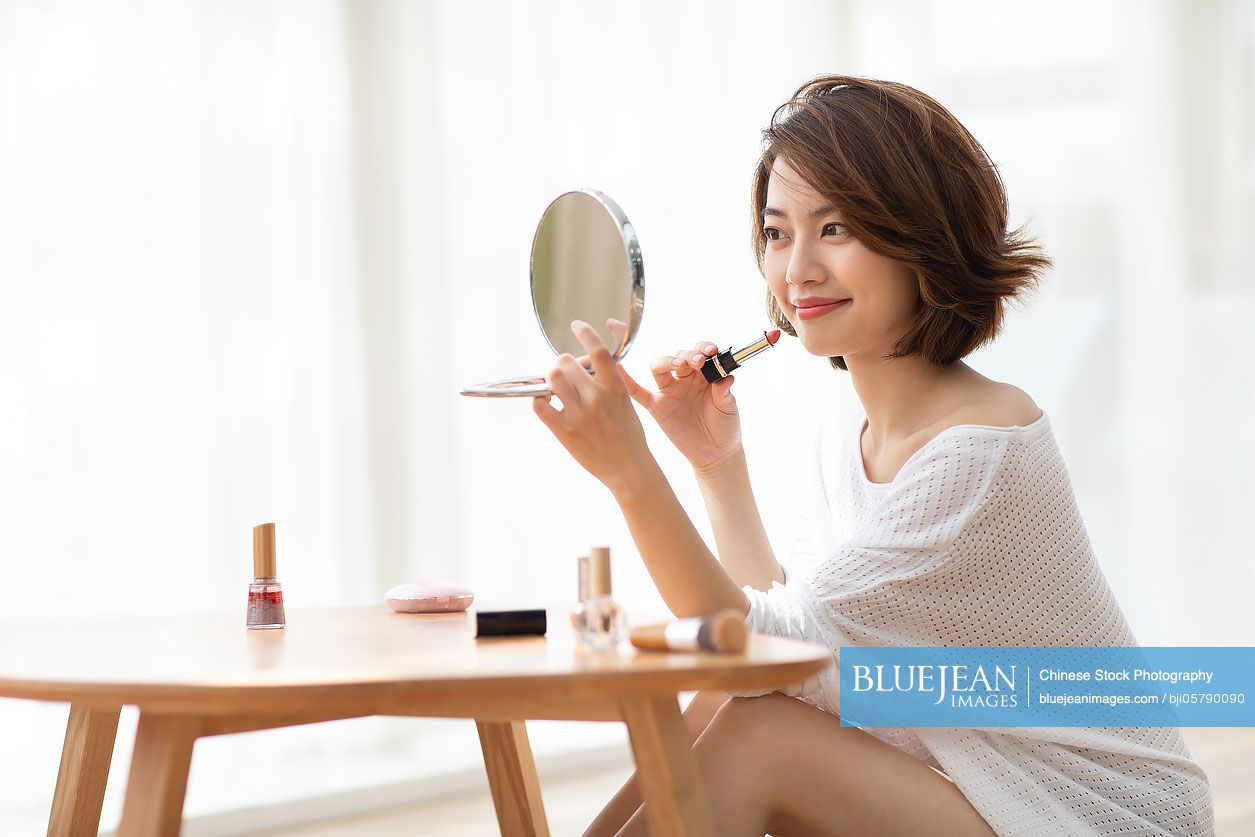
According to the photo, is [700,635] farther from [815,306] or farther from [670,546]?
[815,306]

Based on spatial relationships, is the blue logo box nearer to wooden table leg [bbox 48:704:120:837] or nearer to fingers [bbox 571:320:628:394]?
fingers [bbox 571:320:628:394]

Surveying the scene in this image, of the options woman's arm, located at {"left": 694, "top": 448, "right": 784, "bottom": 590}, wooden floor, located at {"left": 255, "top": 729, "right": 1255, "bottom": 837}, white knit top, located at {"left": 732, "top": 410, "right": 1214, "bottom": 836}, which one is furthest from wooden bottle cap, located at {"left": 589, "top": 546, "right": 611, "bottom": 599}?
wooden floor, located at {"left": 255, "top": 729, "right": 1255, "bottom": 837}

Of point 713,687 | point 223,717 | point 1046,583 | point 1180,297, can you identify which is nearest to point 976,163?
point 1046,583

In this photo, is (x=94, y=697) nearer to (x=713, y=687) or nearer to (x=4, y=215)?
(x=713, y=687)

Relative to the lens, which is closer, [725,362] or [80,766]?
[80,766]

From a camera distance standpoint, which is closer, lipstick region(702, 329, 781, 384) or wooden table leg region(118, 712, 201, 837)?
wooden table leg region(118, 712, 201, 837)

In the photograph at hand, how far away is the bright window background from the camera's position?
6.83 ft

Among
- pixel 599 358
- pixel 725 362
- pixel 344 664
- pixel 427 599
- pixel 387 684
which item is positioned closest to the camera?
pixel 387 684

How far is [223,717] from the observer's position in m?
0.99

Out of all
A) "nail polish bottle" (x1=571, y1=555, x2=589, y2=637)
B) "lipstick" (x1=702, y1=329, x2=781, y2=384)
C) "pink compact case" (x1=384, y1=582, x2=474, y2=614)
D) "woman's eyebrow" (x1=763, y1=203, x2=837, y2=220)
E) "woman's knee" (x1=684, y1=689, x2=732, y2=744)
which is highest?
"woman's eyebrow" (x1=763, y1=203, x2=837, y2=220)

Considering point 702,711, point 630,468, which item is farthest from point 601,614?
point 702,711

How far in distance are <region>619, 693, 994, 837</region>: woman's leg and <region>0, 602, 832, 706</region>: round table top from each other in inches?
5.8

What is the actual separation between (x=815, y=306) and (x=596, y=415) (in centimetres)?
46

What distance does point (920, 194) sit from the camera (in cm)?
128
